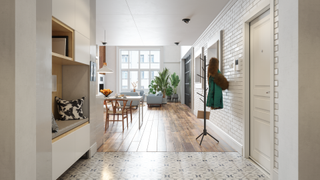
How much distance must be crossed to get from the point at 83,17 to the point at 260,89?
2585mm

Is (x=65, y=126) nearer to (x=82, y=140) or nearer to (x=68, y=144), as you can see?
(x=68, y=144)

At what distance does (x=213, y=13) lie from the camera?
13.3 feet

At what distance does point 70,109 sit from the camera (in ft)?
8.87

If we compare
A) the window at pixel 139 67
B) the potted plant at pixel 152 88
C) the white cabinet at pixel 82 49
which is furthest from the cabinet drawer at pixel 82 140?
the window at pixel 139 67

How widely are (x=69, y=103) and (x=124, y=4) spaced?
2001 millimetres

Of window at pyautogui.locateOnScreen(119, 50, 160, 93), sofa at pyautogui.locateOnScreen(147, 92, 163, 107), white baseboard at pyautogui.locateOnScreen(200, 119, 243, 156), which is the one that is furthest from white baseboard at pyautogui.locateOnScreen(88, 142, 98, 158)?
window at pyautogui.locateOnScreen(119, 50, 160, 93)

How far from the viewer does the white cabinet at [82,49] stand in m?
2.57

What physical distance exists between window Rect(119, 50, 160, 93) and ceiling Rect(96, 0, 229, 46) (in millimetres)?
6616

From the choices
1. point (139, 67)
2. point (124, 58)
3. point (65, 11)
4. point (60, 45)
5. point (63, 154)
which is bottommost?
point (63, 154)
